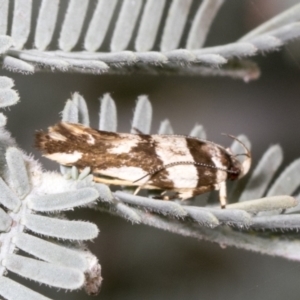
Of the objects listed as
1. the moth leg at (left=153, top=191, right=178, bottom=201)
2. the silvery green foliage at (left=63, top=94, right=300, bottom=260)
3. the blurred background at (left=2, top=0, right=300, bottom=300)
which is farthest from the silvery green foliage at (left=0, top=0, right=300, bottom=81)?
the blurred background at (left=2, top=0, right=300, bottom=300)

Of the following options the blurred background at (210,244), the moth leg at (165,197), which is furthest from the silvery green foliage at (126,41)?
the blurred background at (210,244)

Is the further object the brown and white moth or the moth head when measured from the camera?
the moth head

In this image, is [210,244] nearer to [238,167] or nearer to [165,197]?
[238,167]

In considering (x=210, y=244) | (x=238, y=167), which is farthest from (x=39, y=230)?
(x=210, y=244)

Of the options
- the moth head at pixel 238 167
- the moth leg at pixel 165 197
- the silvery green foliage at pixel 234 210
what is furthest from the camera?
the moth head at pixel 238 167

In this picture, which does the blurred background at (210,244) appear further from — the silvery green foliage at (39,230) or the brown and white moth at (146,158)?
the silvery green foliage at (39,230)

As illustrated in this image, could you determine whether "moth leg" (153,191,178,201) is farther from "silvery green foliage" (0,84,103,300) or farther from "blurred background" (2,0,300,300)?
"blurred background" (2,0,300,300)
